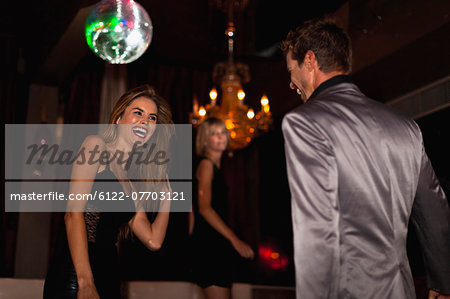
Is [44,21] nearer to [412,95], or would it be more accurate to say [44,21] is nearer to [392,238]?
[412,95]

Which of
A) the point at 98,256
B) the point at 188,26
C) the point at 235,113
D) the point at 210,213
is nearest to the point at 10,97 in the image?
the point at 188,26

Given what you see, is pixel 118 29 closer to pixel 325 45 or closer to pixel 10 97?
pixel 325 45

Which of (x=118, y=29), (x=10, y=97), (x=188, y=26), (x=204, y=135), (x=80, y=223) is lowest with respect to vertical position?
(x=80, y=223)

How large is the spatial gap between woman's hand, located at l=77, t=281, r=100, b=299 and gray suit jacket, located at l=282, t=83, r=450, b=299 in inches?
29.2

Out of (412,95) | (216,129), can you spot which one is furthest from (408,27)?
(216,129)

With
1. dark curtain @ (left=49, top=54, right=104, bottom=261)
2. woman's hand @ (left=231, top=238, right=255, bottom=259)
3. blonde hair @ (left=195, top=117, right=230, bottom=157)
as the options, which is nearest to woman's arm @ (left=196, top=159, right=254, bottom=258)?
woman's hand @ (left=231, top=238, right=255, bottom=259)

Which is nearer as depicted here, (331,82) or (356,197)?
(356,197)

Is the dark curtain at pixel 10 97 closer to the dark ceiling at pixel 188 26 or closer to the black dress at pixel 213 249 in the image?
the dark ceiling at pixel 188 26

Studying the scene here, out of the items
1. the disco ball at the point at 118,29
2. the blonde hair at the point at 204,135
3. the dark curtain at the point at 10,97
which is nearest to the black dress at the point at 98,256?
the disco ball at the point at 118,29

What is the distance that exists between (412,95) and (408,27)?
1169mm

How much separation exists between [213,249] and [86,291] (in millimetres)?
1592

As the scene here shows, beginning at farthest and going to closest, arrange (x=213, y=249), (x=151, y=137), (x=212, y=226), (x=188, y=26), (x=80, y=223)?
1. (x=188, y=26)
2. (x=212, y=226)
3. (x=213, y=249)
4. (x=151, y=137)
5. (x=80, y=223)

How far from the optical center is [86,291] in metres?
1.64

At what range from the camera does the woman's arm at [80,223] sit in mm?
1674
